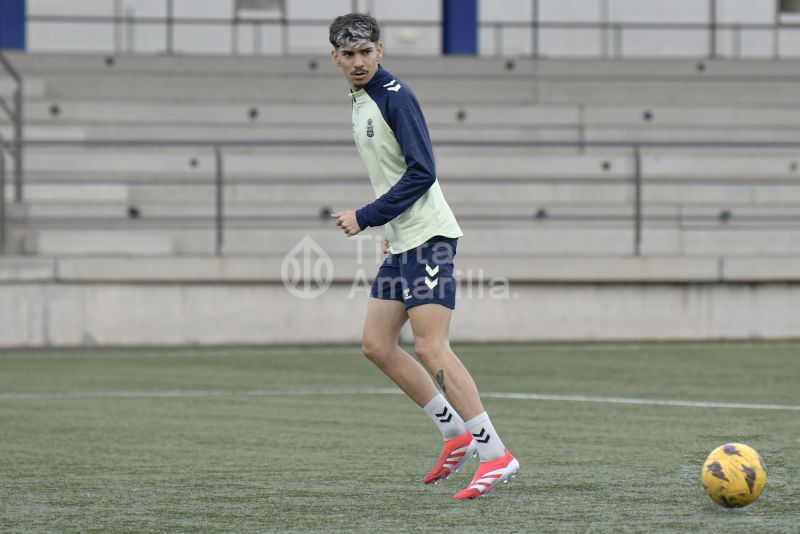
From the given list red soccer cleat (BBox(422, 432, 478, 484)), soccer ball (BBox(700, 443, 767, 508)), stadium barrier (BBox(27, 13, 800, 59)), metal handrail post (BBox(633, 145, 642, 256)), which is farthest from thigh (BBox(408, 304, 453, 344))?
stadium barrier (BBox(27, 13, 800, 59))

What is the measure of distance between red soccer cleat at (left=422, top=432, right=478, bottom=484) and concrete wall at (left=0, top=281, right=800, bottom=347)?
8.67 meters

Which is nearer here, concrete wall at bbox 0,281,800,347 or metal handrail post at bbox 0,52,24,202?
concrete wall at bbox 0,281,800,347

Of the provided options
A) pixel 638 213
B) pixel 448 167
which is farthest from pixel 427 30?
pixel 638 213

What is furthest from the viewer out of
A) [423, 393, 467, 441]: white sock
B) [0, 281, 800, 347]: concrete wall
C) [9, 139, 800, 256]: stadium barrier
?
[9, 139, 800, 256]: stadium barrier

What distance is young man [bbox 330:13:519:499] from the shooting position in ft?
17.7

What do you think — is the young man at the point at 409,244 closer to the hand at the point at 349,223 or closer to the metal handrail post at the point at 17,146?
the hand at the point at 349,223

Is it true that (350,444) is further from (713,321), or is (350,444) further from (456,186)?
(456,186)

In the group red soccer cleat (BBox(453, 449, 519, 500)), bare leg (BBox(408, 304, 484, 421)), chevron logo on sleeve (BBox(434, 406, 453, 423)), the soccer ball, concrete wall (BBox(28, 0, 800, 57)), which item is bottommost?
red soccer cleat (BBox(453, 449, 519, 500))

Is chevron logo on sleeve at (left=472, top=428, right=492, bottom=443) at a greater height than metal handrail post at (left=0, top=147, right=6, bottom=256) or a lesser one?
lesser

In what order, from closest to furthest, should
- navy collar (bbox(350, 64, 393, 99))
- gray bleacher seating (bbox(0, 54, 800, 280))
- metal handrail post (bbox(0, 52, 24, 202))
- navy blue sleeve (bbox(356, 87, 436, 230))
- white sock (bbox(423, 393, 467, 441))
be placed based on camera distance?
navy blue sleeve (bbox(356, 87, 436, 230))
navy collar (bbox(350, 64, 393, 99))
white sock (bbox(423, 393, 467, 441))
metal handrail post (bbox(0, 52, 24, 202))
gray bleacher seating (bbox(0, 54, 800, 280))

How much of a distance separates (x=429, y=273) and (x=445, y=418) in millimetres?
652

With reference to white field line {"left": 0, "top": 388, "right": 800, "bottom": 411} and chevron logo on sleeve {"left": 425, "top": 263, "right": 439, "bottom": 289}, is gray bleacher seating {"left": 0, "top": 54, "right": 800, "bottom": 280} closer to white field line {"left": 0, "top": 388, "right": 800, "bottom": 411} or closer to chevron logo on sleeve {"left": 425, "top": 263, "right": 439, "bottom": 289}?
white field line {"left": 0, "top": 388, "right": 800, "bottom": 411}

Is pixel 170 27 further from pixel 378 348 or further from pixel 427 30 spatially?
pixel 378 348

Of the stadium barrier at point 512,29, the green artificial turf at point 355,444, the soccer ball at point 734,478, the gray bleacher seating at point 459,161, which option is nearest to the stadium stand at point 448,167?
the gray bleacher seating at point 459,161
